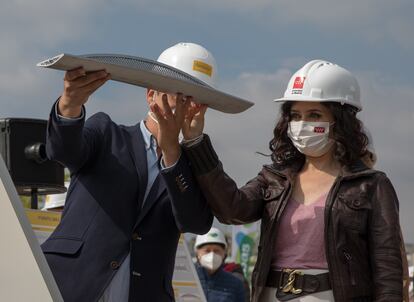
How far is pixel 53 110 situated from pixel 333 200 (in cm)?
136

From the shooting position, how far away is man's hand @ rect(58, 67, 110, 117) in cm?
337

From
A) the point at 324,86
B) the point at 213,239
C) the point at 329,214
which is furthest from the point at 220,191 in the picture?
the point at 213,239

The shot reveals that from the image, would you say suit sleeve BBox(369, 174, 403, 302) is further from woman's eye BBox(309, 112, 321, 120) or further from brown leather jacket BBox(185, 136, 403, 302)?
woman's eye BBox(309, 112, 321, 120)

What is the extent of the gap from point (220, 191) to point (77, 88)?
34.9 inches


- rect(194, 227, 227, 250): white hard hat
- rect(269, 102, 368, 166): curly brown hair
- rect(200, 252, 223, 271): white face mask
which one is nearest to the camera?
rect(269, 102, 368, 166): curly brown hair

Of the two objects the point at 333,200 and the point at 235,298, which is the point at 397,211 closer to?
the point at 333,200

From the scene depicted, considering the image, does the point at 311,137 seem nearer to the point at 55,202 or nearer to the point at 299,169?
the point at 299,169

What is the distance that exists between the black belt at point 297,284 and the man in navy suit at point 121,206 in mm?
435

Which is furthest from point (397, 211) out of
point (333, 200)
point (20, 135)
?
point (20, 135)

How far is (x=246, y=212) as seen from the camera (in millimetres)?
4102

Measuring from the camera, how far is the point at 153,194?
155 inches

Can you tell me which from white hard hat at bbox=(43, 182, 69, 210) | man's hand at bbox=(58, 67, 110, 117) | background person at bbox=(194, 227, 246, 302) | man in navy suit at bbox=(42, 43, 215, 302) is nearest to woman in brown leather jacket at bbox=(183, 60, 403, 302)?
man in navy suit at bbox=(42, 43, 215, 302)

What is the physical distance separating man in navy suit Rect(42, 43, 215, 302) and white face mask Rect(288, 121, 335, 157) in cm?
58

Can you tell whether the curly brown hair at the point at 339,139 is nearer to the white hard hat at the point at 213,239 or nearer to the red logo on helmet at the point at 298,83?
the red logo on helmet at the point at 298,83
